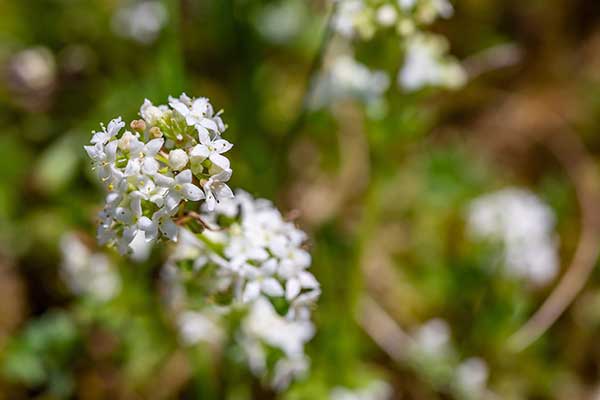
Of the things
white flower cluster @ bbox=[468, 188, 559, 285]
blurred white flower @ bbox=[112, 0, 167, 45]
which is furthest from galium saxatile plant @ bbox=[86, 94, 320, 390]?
blurred white flower @ bbox=[112, 0, 167, 45]

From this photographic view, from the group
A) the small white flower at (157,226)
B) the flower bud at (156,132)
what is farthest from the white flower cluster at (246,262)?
the flower bud at (156,132)

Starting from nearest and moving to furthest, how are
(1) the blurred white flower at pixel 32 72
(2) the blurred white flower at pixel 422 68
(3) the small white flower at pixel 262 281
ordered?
(3) the small white flower at pixel 262 281 < (2) the blurred white flower at pixel 422 68 < (1) the blurred white flower at pixel 32 72

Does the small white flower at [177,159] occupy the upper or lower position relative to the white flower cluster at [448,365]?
lower

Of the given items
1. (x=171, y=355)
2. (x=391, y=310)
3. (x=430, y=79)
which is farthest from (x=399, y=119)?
(x=171, y=355)

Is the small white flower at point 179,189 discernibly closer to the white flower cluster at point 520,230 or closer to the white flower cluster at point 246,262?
the white flower cluster at point 246,262

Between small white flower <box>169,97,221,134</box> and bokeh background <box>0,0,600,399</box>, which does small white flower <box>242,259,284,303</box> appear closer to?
small white flower <box>169,97,221,134</box>

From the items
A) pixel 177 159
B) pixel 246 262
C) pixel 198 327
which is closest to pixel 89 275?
pixel 198 327
